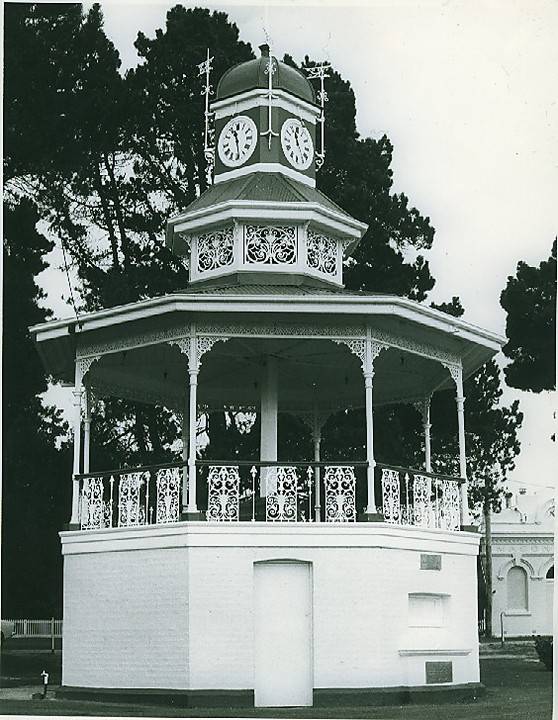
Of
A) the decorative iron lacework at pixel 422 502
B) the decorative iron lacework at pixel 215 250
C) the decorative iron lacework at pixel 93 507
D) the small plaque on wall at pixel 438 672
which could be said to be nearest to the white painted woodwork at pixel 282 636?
the small plaque on wall at pixel 438 672

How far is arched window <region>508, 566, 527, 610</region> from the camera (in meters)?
42.2

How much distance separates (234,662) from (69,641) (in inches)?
134

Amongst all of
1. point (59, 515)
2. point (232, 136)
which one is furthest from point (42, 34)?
point (59, 515)

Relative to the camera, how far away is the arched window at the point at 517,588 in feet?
138

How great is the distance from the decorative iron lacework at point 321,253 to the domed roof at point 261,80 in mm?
2990

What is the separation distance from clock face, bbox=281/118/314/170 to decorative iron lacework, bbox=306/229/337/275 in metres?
1.79

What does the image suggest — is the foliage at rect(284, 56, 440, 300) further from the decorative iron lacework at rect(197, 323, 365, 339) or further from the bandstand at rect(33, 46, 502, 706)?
the decorative iron lacework at rect(197, 323, 365, 339)

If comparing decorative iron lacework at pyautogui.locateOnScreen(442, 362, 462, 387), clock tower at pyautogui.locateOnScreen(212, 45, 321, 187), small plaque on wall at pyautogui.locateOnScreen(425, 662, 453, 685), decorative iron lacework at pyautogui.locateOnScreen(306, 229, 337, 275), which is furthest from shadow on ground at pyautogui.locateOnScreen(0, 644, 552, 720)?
clock tower at pyautogui.locateOnScreen(212, 45, 321, 187)

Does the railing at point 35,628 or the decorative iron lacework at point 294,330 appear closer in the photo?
the decorative iron lacework at point 294,330

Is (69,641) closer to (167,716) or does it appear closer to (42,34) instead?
(167,716)

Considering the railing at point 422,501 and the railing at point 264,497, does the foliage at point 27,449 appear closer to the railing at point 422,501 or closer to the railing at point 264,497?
the railing at point 264,497

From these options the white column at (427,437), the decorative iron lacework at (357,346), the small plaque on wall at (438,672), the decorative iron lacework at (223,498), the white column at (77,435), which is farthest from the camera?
the white column at (427,437)

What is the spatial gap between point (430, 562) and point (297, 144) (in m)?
8.62

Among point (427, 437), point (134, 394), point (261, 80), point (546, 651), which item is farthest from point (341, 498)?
point (546, 651)
